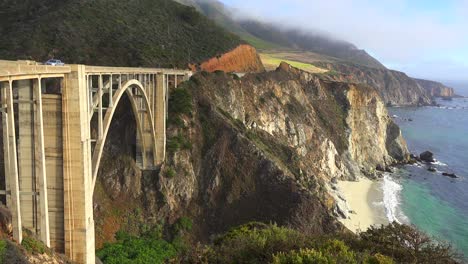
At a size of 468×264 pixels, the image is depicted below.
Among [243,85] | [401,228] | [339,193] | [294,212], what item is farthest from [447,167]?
[401,228]

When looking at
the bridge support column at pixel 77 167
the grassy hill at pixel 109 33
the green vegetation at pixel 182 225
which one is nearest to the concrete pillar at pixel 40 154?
the bridge support column at pixel 77 167

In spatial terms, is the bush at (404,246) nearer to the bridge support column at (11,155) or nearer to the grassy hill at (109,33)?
the bridge support column at (11,155)

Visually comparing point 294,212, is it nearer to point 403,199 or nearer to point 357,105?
point 403,199

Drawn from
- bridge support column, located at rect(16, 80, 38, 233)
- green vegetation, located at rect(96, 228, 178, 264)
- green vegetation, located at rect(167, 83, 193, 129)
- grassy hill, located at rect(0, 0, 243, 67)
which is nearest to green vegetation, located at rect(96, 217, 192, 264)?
green vegetation, located at rect(96, 228, 178, 264)

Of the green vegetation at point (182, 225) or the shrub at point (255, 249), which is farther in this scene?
the green vegetation at point (182, 225)

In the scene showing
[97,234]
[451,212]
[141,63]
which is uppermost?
[141,63]

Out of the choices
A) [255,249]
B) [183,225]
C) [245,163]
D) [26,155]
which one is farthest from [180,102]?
[255,249]

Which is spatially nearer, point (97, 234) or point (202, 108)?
point (97, 234)
